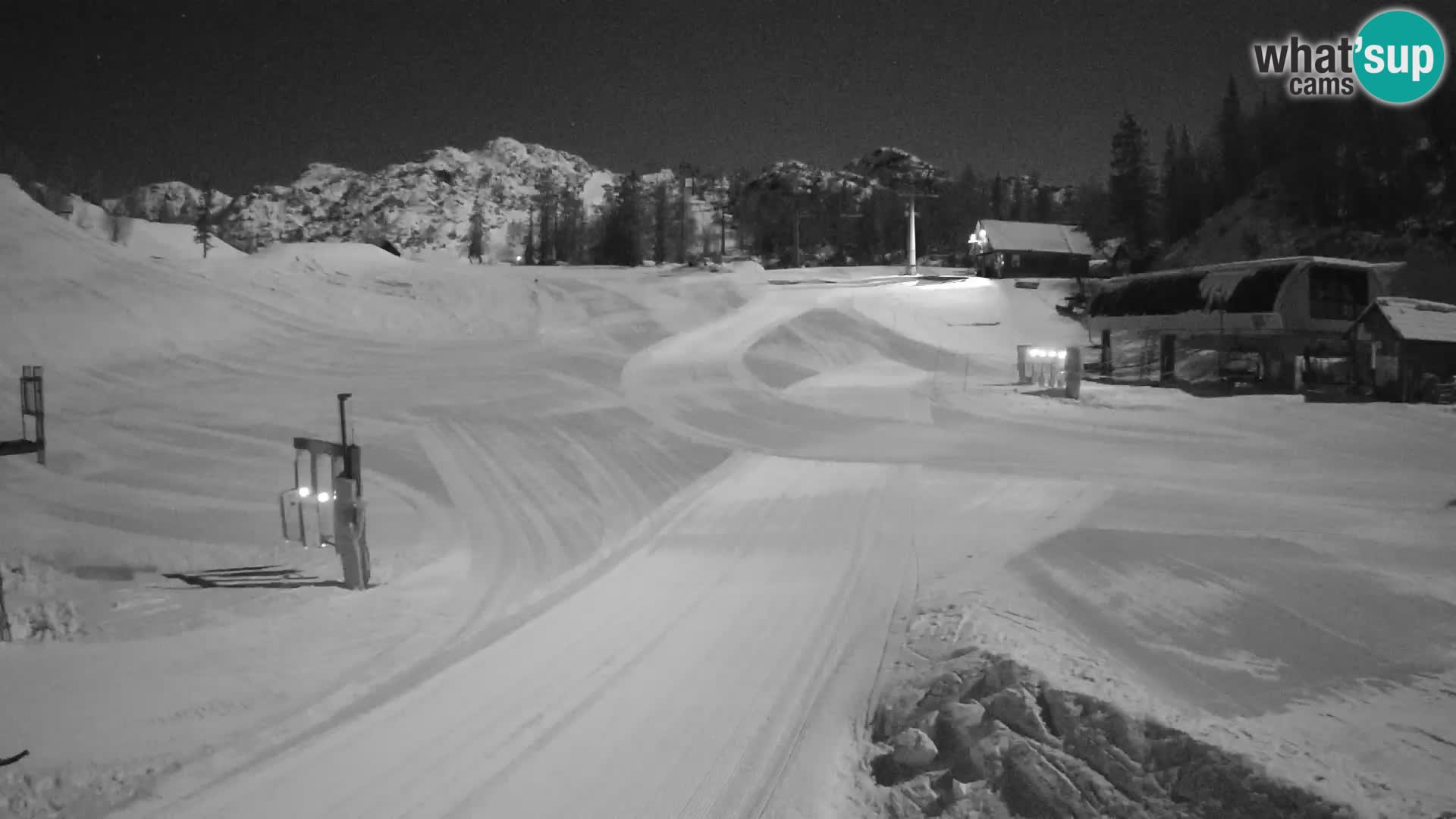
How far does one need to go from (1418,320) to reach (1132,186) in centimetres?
5835

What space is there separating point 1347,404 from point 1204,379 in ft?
31.4

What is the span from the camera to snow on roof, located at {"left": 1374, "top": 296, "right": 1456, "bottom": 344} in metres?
24.3

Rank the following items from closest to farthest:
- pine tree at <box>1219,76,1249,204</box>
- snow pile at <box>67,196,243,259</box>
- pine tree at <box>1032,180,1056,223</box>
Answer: snow pile at <box>67,196,243,259</box> < pine tree at <box>1219,76,1249,204</box> < pine tree at <box>1032,180,1056,223</box>

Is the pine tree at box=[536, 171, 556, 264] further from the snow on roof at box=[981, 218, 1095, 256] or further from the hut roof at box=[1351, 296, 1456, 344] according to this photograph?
the hut roof at box=[1351, 296, 1456, 344]

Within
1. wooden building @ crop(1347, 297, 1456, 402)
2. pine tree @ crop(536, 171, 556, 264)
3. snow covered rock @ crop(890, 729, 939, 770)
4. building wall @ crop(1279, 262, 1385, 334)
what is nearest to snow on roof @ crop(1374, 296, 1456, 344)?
wooden building @ crop(1347, 297, 1456, 402)

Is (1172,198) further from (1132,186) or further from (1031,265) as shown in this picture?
(1031,265)

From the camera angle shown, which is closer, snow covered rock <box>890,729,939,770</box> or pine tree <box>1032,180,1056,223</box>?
snow covered rock <box>890,729,939,770</box>

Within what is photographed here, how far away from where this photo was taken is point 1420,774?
4.71 m

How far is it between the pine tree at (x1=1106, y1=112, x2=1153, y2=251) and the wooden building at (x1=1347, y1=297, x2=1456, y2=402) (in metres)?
53.6

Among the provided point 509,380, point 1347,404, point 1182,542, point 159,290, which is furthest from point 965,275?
point 1182,542

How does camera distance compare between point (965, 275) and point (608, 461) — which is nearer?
point (608, 461)

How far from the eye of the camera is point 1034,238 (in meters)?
68.5

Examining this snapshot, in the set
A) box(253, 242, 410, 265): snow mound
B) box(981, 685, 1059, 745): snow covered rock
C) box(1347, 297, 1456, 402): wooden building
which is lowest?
box(981, 685, 1059, 745): snow covered rock

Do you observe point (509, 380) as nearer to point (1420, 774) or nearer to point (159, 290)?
point (159, 290)
